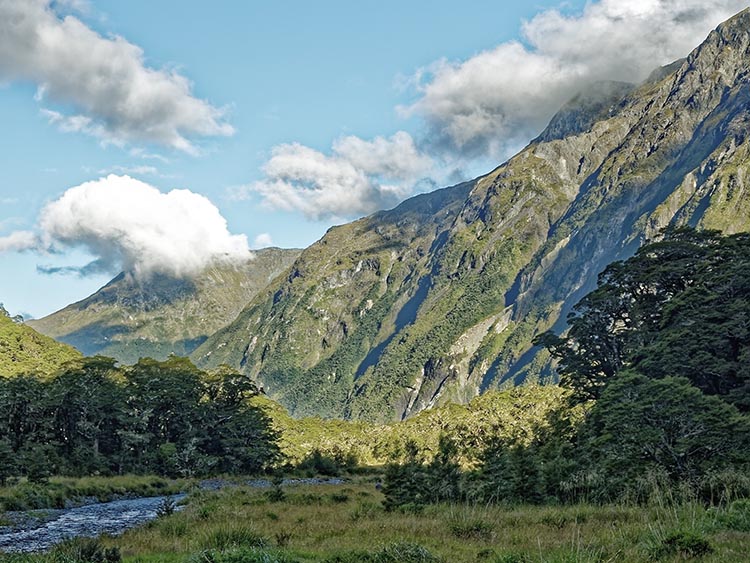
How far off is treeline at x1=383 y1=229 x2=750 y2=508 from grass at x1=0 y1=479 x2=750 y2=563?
1.72 metres

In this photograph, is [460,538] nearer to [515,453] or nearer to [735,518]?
[735,518]

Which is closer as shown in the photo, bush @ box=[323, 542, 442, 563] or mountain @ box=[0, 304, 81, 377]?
bush @ box=[323, 542, 442, 563]

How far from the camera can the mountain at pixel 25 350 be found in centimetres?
9900

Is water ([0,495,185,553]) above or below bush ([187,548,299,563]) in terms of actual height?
below

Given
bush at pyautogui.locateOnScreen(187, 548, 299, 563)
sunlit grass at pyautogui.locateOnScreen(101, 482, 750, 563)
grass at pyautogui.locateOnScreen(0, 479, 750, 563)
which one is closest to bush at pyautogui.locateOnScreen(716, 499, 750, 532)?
grass at pyautogui.locateOnScreen(0, 479, 750, 563)

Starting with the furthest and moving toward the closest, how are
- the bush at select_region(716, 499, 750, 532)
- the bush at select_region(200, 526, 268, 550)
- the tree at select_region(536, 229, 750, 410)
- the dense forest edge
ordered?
the tree at select_region(536, 229, 750, 410), the bush at select_region(200, 526, 268, 550), the dense forest edge, the bush at select_region(716, 499, 750, 532)

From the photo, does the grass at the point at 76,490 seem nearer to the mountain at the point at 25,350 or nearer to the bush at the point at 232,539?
the bush at the point at 232,539

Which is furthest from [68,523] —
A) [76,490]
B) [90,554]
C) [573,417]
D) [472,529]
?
[573,417]

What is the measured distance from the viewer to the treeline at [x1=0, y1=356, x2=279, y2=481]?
68312 mm

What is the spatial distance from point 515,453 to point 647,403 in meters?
9.60

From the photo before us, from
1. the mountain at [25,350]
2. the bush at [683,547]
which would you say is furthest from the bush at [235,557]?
the mountain at [25,350]

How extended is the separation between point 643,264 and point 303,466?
57.4 m

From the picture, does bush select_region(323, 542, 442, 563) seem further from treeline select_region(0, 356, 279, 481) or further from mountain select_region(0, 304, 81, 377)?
mountain select_region(0, 304, 81, 377)

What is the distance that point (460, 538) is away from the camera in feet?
60.6
